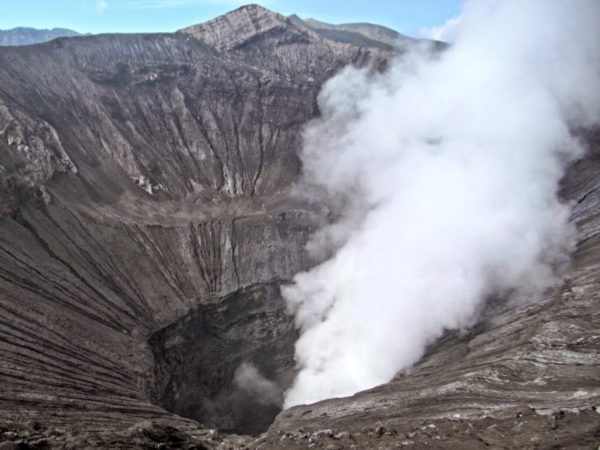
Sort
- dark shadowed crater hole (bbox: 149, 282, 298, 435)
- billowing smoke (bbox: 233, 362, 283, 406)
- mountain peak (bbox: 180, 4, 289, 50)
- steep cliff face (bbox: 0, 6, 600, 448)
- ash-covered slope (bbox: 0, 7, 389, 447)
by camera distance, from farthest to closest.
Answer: mountain peak (bbox: 180, 4, 289, 50) → billowing smoke (bbox: 233, 362, 283, 406) → dark shadowed crater hole (bbox: 149, 282, 298, 435) → ash-covered slope (bbox: 0, 7, 389, 447) → steep cliff face (bbox: 0, 6, 600, 448)

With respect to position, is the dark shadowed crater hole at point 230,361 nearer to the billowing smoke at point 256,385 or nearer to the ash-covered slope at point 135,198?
the billowing smoke at point 256,385

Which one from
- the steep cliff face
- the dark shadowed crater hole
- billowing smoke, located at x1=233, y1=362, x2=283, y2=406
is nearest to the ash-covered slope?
the steep cliff face

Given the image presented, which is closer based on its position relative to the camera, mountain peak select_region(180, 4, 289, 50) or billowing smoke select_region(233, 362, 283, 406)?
billowing smoke select_region(233, 362, 283, 406)

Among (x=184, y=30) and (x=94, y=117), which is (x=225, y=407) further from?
(x=184, y=30)

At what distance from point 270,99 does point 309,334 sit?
133 feet

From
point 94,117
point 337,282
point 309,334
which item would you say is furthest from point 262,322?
point 94,117

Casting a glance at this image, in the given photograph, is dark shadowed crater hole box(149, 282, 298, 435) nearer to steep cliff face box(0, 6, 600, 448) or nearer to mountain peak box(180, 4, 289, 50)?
steep cliff face box(0, 6, 600, 448)

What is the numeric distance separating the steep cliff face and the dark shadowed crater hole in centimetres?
18

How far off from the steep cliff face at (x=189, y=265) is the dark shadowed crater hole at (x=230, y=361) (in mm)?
181

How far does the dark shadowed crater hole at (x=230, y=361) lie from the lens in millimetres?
43250

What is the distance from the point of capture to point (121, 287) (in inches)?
1843

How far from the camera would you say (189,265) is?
52875mm

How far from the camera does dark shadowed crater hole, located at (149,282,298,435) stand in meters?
43.2

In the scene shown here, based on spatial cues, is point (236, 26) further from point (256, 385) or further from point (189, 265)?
point (256, 385)
